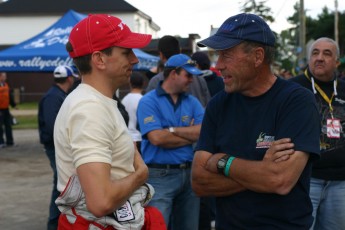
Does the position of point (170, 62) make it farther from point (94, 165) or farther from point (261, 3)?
point (261, 3)

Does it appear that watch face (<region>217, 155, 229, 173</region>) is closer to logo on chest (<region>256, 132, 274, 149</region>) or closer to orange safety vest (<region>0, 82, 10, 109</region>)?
logo on chest (<region>256, 132, 274, 149</region>)

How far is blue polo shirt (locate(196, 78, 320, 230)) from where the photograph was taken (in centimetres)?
286

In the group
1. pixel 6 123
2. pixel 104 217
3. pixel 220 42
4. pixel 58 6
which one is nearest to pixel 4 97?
pixel 6 123

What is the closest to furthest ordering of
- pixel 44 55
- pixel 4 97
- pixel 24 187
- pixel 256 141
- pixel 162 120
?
1. pixel 256 141
2. pixel 162 120
3. pixel 24 187
4. pixel 44 55
5. pixel 4 97

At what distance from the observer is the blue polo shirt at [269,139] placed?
286cm

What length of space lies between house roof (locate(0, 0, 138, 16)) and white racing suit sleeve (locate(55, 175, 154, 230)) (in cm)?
5742

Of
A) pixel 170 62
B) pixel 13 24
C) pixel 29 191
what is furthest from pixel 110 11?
pixel 170 62

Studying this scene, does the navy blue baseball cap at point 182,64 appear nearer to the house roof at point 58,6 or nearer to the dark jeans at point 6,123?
the dark jeans at point 6,123

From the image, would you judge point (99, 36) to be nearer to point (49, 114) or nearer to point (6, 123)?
point (49, 114)

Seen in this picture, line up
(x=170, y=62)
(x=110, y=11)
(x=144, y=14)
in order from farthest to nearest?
(x=144, y=14), (x=110, y=11), (x=170, y=62)

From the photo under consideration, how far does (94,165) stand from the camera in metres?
2.40

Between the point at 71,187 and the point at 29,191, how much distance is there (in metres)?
7.70

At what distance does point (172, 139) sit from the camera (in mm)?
4914

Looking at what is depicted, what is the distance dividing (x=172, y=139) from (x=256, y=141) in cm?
203
